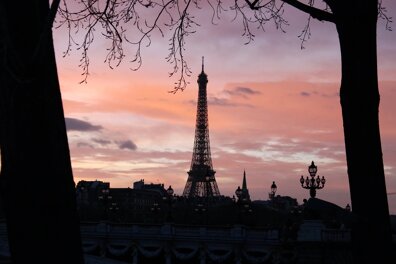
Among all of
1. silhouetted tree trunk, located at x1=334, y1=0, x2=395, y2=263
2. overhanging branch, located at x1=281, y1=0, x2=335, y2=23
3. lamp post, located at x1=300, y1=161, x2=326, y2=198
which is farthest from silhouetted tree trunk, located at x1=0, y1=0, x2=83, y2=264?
lamp post, located at x1=300, y1=161, x2=326, y2=198

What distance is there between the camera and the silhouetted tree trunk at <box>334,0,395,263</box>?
6.60 meters

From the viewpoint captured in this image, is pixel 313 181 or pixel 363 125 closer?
pixel 363 125

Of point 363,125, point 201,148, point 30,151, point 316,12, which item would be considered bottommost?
point 30,151

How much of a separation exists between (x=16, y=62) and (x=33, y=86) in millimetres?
230

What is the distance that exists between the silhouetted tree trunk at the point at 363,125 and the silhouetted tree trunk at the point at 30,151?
2785 mm

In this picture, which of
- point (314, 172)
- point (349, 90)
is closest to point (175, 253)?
point (314, 172)

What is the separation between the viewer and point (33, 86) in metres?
5.52

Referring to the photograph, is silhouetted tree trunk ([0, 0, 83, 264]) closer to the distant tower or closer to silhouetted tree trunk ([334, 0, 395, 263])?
silhouetted tree trunk ([334, 0, 395, 263])

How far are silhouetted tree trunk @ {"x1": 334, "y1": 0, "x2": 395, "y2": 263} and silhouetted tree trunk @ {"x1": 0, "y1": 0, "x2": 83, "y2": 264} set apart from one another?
2.78 m

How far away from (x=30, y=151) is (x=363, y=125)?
10.3 ft

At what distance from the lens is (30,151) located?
544 centimetres

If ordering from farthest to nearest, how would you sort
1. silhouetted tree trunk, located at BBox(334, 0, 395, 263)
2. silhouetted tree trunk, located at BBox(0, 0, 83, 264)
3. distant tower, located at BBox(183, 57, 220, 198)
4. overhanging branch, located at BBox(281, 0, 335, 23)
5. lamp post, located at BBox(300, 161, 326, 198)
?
1. distant tower, located at BBox(183, 57, 220, 198)
2. lamp post, located at BBox(300, 161, 326, 198)
3. overhanging branch, located at BBox(281, 0, 335, 23)
4. silhouetted tree trunk, located at BBox(334, 0, 395, 263)
5. silhouetted tree trunk, located at BBox(0, 0, 83, 264)

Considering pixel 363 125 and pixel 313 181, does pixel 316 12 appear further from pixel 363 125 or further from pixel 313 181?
pixel 313 181

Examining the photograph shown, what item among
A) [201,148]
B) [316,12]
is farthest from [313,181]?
[201,148]
